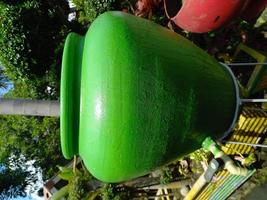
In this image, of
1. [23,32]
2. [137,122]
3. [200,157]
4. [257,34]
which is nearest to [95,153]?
[137,122]

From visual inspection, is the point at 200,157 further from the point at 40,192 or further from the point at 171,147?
the point at 40,192

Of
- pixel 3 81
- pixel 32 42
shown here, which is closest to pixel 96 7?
pixel 32 42

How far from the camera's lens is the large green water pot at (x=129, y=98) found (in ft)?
7.41

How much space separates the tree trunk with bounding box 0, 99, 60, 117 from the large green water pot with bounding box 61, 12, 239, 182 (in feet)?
1.57

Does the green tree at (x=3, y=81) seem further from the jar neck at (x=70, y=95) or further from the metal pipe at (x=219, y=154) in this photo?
the metal pipe at (x=219, y=154)

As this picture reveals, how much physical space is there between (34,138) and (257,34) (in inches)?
149

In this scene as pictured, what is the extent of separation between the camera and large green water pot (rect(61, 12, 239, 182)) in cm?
226

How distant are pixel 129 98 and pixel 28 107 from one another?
0.86 metres

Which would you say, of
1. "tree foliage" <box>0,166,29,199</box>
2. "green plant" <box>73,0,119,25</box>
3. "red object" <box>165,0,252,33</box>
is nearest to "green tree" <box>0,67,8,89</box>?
"tree foliage" <box>0,166,29,199</box>

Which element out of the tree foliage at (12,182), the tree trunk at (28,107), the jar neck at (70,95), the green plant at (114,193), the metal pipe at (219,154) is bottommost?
the tree foliage at (12,182)

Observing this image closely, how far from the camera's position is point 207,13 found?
11.1 ft

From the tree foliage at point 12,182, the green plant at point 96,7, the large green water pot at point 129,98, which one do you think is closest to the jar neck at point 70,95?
the large green water pot at point 129,98

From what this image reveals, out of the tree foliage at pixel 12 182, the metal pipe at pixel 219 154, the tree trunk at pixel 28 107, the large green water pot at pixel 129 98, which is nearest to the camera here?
the large green water pot at pixel 129 98

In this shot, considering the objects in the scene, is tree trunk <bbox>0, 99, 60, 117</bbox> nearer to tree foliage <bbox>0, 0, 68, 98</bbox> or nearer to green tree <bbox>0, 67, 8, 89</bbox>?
tree foliage <bbox>0, 0, 68, 98</bbox>
